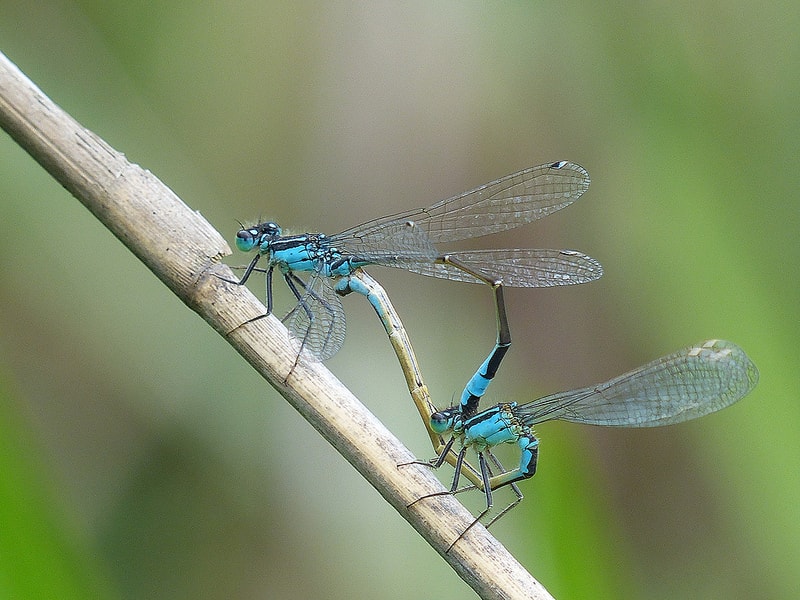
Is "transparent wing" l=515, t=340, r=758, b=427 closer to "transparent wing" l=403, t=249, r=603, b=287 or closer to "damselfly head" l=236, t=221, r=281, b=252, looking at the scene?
"transparent wing" l=403, t=249, r=603, b=287

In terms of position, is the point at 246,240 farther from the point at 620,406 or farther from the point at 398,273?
the point at 620,406

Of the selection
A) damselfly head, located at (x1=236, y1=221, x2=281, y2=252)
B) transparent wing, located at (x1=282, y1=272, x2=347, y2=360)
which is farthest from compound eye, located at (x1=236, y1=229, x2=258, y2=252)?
transparent wing, located at (x1=282, y1=272, x2=347, y2=360)

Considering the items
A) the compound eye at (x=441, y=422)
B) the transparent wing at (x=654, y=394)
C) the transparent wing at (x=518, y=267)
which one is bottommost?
the compound eye at (x=441, y=422)

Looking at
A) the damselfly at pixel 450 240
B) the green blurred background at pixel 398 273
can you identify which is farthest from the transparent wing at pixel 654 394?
the damselfly at pixel 450 240

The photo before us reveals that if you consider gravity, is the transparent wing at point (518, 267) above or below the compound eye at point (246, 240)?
above

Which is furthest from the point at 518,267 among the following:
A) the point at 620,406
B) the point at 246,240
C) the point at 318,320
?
the point at 246,240

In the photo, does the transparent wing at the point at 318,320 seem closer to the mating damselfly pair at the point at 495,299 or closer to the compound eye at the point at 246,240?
the mating damselfly pair at the point at 495,299
